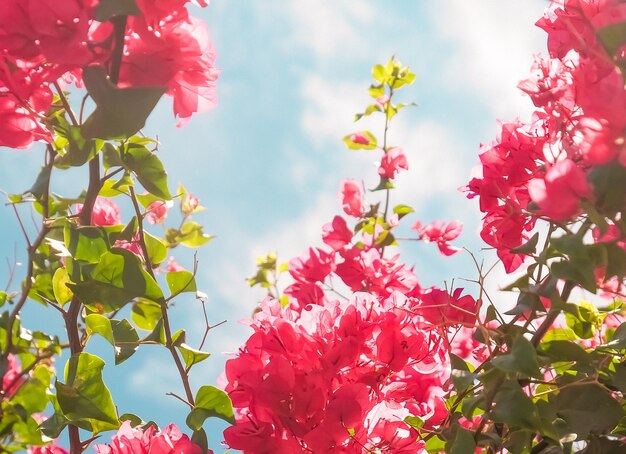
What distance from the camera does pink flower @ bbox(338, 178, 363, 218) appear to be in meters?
1.41

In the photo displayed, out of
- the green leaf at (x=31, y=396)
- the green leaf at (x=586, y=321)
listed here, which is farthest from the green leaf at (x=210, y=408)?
the green leaf at (x=31, y=396)

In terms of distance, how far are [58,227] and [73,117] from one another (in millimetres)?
184

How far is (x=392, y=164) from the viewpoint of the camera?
144cm

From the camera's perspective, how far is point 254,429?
67 cm

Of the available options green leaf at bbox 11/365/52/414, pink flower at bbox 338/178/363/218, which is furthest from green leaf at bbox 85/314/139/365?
pink flower at bbox 338/178/363/218

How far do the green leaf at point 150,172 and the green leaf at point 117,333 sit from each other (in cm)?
14

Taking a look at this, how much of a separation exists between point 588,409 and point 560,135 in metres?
0.26

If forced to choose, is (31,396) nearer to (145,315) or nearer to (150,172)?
(145,315)

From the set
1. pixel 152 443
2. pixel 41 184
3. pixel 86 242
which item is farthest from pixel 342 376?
pixel 41 184

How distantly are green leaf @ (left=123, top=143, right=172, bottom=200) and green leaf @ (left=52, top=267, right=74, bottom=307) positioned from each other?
0.53ft

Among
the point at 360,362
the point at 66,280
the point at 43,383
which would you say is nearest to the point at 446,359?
the point at 360,362

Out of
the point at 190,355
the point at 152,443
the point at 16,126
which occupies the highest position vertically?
the point at 16,126

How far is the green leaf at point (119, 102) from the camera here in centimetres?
52

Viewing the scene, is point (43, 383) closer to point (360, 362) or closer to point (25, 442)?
point (25, 442)
